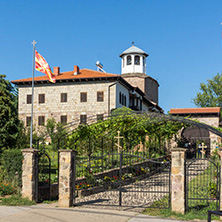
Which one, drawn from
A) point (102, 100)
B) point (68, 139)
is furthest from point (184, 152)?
point (102, 100)

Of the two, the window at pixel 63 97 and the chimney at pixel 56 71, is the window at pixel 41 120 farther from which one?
the chimney at pixel 56 71

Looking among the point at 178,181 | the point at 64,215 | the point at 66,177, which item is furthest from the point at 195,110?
the point at 64,215

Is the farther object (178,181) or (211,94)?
(211,94)

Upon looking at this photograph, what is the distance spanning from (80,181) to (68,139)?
279cm

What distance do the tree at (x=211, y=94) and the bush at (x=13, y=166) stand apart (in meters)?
40.2

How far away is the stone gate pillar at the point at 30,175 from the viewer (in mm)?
11336

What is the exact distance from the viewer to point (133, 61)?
4606cm

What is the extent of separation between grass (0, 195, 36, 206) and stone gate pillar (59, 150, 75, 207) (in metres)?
1.18

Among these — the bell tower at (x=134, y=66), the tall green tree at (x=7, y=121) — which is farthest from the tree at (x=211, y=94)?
the tall green tree at (x=7, y=121)

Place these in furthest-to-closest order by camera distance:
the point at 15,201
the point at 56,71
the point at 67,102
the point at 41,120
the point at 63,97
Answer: the point at 56,71 < the point at 41,120 < the point at 63,97 < the point at 67,102 < the point at 15,201

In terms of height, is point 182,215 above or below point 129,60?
below

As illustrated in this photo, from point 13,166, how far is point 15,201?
1.43 m

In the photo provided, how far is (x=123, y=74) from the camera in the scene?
1844 inches

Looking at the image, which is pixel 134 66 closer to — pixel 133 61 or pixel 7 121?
pixel 133 61
